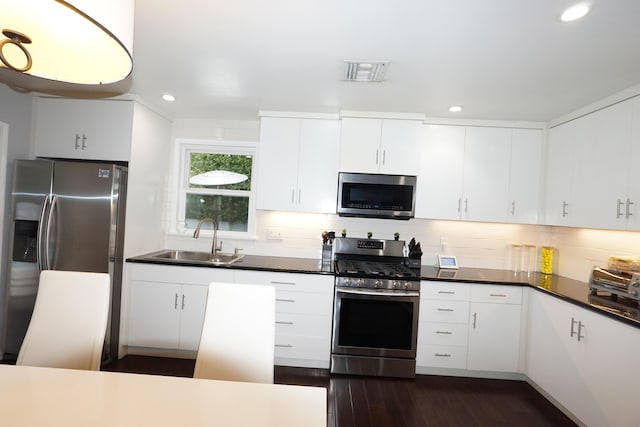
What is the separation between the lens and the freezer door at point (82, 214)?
8.77ft

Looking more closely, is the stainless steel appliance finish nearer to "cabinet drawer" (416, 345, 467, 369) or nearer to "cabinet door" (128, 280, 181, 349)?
"cabinet drawer" (416, 345, 467, 369)

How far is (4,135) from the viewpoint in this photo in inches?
110

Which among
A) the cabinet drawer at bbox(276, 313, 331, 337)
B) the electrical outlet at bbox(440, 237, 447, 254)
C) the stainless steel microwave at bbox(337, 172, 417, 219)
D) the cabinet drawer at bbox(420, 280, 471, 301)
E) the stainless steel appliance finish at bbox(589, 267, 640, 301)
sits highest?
the stainless steel microwave at bbox(337, 172, 417, 219)

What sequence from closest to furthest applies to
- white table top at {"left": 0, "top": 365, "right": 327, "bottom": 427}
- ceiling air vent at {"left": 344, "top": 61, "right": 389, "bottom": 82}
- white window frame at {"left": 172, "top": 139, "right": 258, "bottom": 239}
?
white table top at {"left": 0, "top": 365, "right": 327, "bottom": 427} → ceiling air vent at {"left": 344, "top": 61, "right": 389, "bottom": 82} → white window frame at {"left": 172, "top": 139, "right": 258, "bottom": 239}

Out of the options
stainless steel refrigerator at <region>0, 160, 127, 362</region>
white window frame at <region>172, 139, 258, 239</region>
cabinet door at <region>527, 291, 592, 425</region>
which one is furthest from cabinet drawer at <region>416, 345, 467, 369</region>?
stainless steel refrigerator at <region>0, 160, 127, 362</region>

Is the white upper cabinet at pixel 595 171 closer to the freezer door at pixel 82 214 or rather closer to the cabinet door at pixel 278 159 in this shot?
the cabinet door at pixel 278 159

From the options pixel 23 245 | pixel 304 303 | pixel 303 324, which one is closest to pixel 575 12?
pixel 304 303

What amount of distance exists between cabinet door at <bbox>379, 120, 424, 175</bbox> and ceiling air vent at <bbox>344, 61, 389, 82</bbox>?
0.87m

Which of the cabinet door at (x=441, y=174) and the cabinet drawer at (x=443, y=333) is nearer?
the cabinet drawer at (x=443, y=333)

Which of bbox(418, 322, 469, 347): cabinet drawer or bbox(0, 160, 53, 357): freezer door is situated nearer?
bbox(0, 160, 53, 357): freezer door

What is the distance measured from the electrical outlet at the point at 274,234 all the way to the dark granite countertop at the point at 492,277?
0.22 m

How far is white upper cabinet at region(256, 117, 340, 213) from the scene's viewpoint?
3.18 meters

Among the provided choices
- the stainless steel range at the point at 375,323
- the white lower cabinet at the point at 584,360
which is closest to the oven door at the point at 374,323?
the stainless steel range at the point at 375,323

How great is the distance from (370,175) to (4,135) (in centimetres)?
324
